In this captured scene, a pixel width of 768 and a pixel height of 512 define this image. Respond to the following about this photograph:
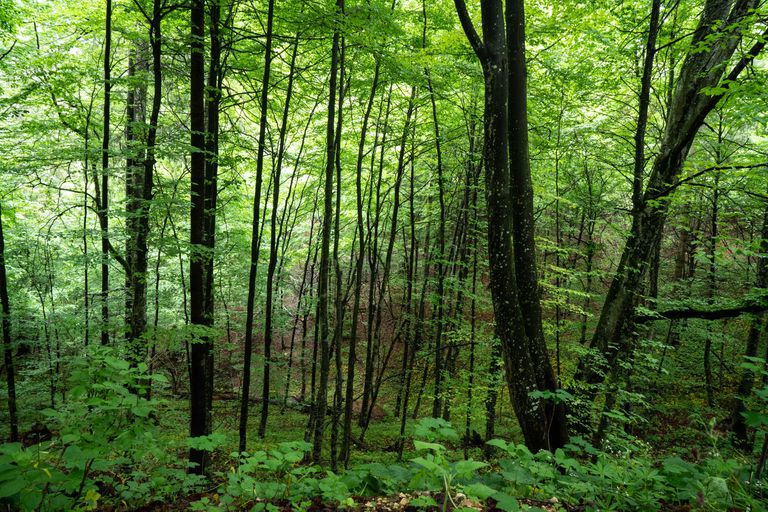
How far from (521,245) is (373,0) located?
193 inches

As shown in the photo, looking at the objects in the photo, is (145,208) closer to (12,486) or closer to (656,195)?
(12,486)

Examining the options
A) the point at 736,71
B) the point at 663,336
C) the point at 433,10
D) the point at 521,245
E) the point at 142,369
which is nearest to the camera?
the point at 142,369

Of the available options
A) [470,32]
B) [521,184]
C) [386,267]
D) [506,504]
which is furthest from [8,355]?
[470,32]

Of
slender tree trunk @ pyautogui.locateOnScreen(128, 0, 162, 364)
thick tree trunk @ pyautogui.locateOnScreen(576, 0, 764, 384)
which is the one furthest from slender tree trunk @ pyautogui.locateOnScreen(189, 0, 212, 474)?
thick tree trunk @ pyautogui.locateOnScreen(576, 0, 764, 384)

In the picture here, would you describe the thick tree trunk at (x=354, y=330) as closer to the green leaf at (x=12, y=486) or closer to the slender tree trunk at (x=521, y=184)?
the slender tree trunk at (x=521, y=184)

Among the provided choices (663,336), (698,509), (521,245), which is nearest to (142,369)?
(698,509)

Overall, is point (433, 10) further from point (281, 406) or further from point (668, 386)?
point (668, 386)

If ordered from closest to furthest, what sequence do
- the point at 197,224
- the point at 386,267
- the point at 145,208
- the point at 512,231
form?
the point at 512,231 → the point at 197,224 → the point at 145,208 → the point at 386,267

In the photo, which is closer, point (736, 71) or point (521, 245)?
point (521, 245)

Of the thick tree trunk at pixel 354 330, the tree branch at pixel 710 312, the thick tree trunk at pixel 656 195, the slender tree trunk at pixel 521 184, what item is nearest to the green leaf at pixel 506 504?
the slender tree trunk at pixel 521 184

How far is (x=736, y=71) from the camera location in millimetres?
5051

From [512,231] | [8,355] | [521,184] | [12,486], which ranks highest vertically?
[521,184]

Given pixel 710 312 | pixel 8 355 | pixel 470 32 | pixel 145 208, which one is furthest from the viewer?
pixel 8 355

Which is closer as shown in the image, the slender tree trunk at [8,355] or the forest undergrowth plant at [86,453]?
the forest undergrowth plant at [86,453]
